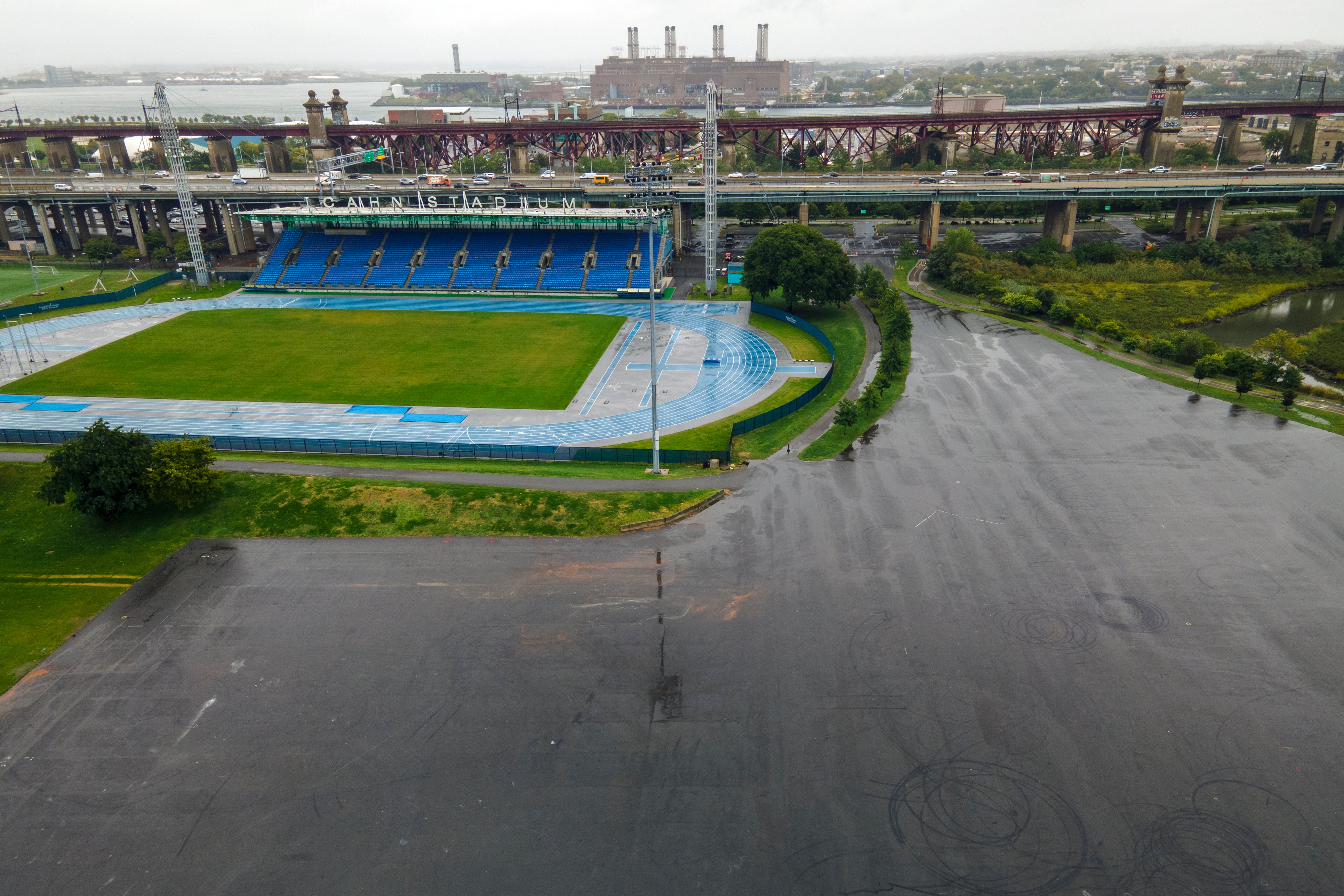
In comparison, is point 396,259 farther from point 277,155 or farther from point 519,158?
point 277,155

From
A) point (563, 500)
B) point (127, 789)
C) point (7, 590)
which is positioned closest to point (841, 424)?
point (563, 500)

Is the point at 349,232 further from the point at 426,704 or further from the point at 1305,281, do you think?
the point at 1305,281

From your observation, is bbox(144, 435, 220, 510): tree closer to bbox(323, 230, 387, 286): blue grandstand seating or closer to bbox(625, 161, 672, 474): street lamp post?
bbox(625, 161, 672, 474): street lamp post

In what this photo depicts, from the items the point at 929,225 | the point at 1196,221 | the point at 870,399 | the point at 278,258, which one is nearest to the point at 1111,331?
the point at 870,399

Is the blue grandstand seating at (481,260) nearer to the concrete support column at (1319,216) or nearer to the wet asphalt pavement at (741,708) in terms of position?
the wet asphalt pavement at (741,708)

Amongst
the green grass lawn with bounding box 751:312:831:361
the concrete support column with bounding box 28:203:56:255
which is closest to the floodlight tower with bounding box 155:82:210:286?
the concrete support column with bounding box 28:203:56:255
